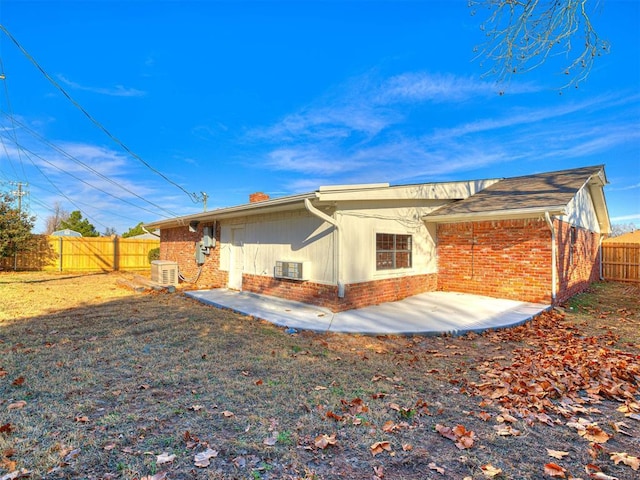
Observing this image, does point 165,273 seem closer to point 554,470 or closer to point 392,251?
point 392,251

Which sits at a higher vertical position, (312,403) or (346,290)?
(346,290)

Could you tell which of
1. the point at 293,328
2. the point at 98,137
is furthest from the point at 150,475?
the point at 98,137

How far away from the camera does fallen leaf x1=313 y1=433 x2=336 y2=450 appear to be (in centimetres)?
244

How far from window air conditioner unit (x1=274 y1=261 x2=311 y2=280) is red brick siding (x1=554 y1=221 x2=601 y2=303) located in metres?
6.17

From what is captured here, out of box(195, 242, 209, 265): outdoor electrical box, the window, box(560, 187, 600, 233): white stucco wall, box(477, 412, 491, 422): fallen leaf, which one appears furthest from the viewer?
box(195, 242, 209, 265): outdoor electrical box

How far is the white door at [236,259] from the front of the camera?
33.5ft

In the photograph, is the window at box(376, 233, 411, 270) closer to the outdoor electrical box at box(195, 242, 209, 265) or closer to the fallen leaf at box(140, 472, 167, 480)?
the fallen leaf at box(140, 472, 167, 480)

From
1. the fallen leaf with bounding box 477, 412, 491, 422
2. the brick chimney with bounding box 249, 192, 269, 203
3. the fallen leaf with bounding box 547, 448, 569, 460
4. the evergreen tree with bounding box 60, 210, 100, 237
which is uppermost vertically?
the evergreen tree with bounding box 60, 210, 100, 237

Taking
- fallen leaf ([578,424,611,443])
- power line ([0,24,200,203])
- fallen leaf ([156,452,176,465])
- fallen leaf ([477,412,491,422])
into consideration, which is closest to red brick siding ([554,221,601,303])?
fallen leaf ([578,424,611,443])

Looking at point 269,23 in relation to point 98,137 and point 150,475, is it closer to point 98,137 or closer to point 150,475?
point 98,137

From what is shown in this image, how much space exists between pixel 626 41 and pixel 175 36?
36.5 ft

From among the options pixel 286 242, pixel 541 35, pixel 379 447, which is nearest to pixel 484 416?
pixel 379 447

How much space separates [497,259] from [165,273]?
34.9 ft

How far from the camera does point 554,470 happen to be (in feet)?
7.02
